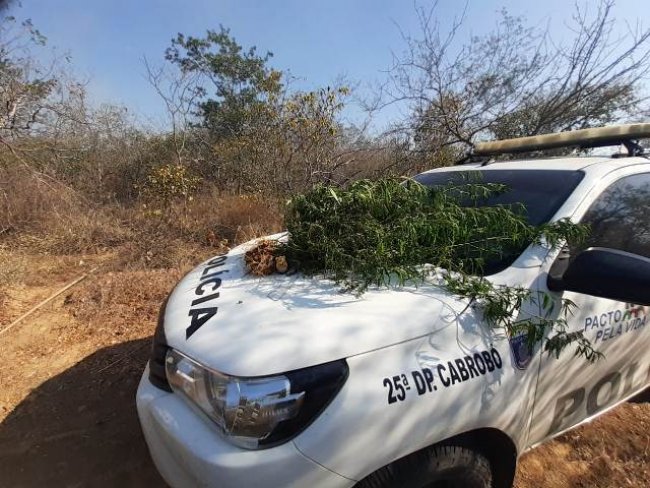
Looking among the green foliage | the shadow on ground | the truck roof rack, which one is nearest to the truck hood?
the green foliage

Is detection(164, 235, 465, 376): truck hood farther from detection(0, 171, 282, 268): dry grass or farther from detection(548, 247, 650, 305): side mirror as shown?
detection(0, 171, 282, 268): dry grass

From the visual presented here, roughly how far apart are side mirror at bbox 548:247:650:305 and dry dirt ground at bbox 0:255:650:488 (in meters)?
1.14

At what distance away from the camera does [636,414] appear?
2664 millimetres

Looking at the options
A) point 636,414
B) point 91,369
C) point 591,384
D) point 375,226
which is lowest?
point 636,414

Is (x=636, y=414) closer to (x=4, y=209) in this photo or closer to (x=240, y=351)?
(x=240, y=351)

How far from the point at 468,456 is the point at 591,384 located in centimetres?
80

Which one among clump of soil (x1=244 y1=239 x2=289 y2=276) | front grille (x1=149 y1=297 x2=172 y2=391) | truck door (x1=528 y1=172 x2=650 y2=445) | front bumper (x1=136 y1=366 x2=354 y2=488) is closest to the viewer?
front bumper (x1=136 y1=366 x2=354 y2=488)

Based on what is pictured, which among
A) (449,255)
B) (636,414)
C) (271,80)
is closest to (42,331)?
(449,255)

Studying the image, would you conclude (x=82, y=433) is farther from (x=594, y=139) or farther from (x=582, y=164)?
(x=594, y=139)

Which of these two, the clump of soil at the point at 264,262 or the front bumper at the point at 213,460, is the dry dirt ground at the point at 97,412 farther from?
the clump of soil at the point at 264,262

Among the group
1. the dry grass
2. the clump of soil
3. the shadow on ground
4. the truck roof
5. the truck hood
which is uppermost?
the truck roof

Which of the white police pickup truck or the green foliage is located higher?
the green foliage

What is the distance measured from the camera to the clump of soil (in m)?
2.08

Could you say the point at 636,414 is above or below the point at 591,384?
below
